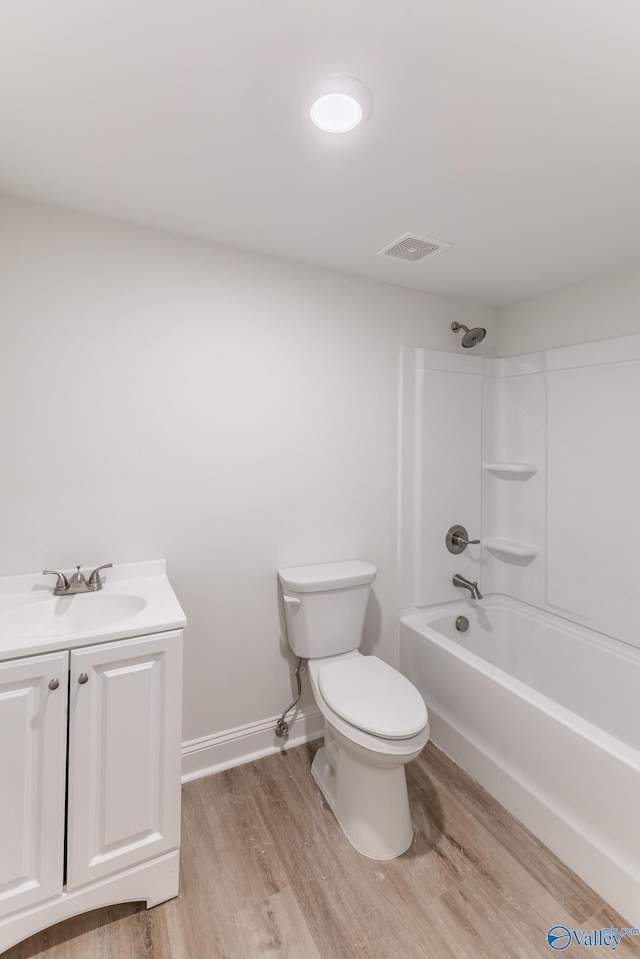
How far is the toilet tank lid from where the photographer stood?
6.46 feet

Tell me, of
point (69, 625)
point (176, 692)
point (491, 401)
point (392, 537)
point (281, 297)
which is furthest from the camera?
point (491, 401)

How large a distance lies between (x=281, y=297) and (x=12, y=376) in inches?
44.4

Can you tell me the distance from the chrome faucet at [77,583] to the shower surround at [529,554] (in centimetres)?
149

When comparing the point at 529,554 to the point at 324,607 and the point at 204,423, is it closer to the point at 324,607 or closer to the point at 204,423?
the point at 324,607

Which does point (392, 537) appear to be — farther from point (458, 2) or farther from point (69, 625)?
point (458, 2)

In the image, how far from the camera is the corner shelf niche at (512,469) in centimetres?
254

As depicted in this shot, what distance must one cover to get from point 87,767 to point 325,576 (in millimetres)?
1083

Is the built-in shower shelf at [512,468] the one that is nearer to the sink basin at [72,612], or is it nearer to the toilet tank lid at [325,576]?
the toilet tank lid at [325,576]

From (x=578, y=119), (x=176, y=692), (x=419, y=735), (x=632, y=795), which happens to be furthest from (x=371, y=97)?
(x=632, y=795)

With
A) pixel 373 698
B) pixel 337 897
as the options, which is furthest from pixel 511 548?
pixel 337 897

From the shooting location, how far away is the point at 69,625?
153 cm

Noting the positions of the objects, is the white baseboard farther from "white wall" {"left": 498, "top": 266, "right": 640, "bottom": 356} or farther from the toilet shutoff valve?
"white wall" {"left": 498, "top": 266, "right": 640, "bottom": 356}

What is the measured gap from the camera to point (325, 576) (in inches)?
79.6

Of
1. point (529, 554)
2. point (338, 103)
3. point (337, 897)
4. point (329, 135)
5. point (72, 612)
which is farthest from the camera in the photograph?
point (529, 554)
